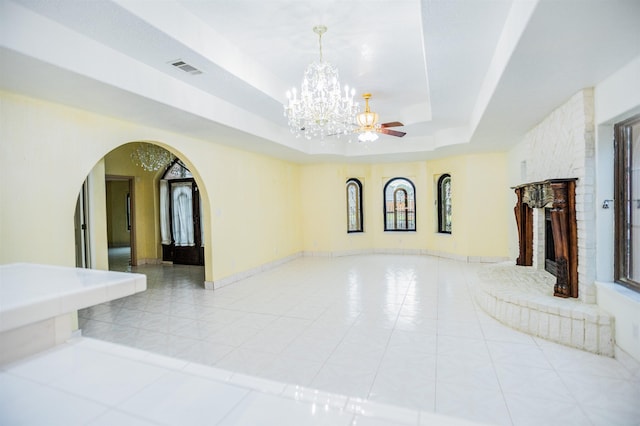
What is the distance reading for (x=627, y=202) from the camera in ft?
9.99

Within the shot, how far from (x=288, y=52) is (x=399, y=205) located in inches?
240

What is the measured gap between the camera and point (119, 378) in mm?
1364

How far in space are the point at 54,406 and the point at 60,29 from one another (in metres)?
2.74

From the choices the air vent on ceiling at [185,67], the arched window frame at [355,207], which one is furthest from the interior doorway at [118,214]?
the air vent on ceiling at [185,67]

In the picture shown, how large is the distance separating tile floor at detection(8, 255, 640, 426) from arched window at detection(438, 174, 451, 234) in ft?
9.34

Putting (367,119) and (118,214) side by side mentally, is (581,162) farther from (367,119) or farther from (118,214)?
(118,214)

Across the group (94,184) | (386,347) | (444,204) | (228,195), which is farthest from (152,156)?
(444,204)

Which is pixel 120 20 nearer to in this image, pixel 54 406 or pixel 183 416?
pixel 54 406

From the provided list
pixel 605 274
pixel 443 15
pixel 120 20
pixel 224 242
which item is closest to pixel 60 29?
pixel 120 20

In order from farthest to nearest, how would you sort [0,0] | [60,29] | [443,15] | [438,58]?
[438,58], [60,29], [443,15], [0,0]

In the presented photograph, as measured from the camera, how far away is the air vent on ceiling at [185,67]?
3199 mm

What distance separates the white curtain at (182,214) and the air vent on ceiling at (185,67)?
485 centimetres

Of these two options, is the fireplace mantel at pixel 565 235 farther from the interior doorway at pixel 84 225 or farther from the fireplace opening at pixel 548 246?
the interior doorway at pixel 84 225

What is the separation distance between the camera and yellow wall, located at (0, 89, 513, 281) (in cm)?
312
